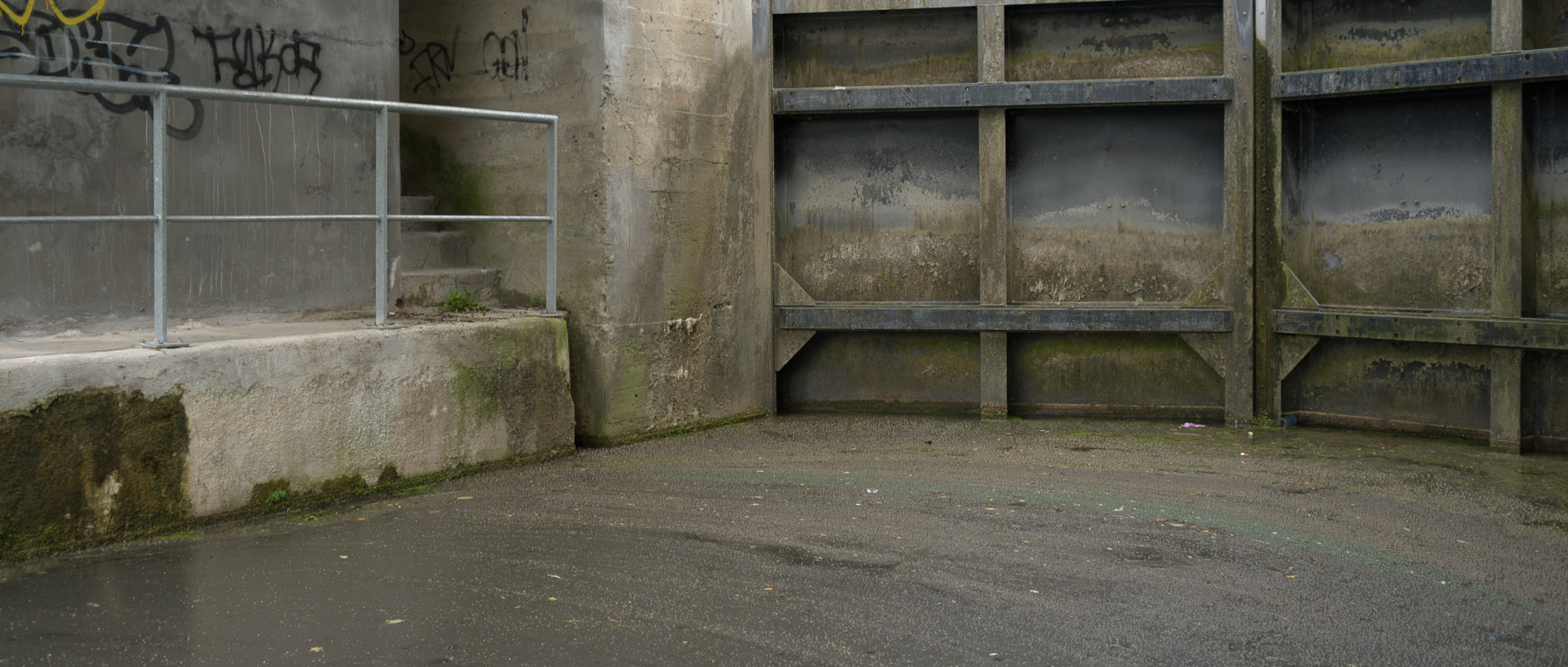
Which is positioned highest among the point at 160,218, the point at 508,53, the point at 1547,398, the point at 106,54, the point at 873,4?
the point at 873,4

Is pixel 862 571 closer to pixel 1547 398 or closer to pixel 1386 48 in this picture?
pixel 1547 398

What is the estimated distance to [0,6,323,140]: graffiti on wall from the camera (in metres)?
5.42

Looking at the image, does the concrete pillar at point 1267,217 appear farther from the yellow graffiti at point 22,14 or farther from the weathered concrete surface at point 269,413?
the yellow graffiti at point 22,14

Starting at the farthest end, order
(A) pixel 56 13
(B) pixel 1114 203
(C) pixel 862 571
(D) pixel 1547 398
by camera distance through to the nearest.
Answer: (B) pixel 1114 203, (D) pixel 1547 398, (A) pixel 56 13, (C) pixel 862 571

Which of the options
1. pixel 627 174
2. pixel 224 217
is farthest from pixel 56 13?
pixel 627 174

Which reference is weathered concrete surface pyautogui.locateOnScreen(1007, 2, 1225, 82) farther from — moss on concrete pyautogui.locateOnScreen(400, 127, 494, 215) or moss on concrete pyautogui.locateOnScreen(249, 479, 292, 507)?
moss on concrete pyautogui.locateOnScreen(249, 479, 292, 507)

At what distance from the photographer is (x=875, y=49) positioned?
8.41 meters

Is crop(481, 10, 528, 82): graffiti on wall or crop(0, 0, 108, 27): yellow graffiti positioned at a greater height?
crop(481, 10, 528, 82): graffiti on wall

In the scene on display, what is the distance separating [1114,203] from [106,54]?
19.7ft

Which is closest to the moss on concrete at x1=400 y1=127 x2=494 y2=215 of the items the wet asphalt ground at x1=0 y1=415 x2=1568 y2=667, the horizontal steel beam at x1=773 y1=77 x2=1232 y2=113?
the wet asphalt ground at x1=0 y1=415 x2=1568 y2=667

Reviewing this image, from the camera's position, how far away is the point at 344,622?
399 cm

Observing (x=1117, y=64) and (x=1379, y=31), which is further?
(x=1117, y=64)

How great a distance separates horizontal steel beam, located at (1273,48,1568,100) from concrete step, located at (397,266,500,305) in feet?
16.6

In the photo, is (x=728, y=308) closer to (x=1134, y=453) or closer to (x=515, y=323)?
(x=515, y=323)
